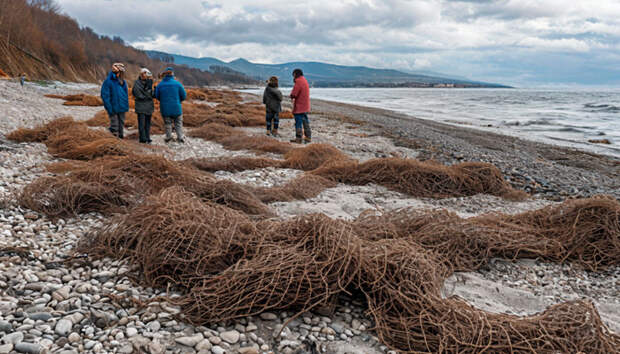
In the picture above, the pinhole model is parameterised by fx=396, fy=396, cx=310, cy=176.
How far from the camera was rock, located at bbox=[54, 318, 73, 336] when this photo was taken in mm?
2307

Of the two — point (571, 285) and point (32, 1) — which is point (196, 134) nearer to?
point (571, 285)

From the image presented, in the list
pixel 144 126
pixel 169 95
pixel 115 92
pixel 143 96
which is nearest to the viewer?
pixel 115 92

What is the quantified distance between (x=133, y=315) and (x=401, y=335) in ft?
5.78

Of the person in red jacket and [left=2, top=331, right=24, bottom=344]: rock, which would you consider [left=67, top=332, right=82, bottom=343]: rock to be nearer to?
[left=2, top=331, right=24, bottom=344]: rock

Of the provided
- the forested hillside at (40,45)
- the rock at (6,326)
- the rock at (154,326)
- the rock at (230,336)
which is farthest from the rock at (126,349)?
the forested hillside at (40,45)

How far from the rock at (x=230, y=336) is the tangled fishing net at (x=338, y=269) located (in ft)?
0.34

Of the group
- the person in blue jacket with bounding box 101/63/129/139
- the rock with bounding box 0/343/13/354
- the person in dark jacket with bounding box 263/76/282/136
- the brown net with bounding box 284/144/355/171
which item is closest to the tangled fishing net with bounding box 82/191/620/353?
the rock with bounding box 0/343/13/354

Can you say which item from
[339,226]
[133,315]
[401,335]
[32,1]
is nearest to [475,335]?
[401,335]

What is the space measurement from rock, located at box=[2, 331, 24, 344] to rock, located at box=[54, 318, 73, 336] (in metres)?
0.17

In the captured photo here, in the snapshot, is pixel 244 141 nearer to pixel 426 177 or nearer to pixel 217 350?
pixel 426 177

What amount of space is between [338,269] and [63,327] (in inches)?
70.9

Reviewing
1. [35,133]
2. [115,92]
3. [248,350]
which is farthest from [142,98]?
[248,350]

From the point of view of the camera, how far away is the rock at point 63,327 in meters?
2.31

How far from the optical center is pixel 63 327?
7.68 ft
